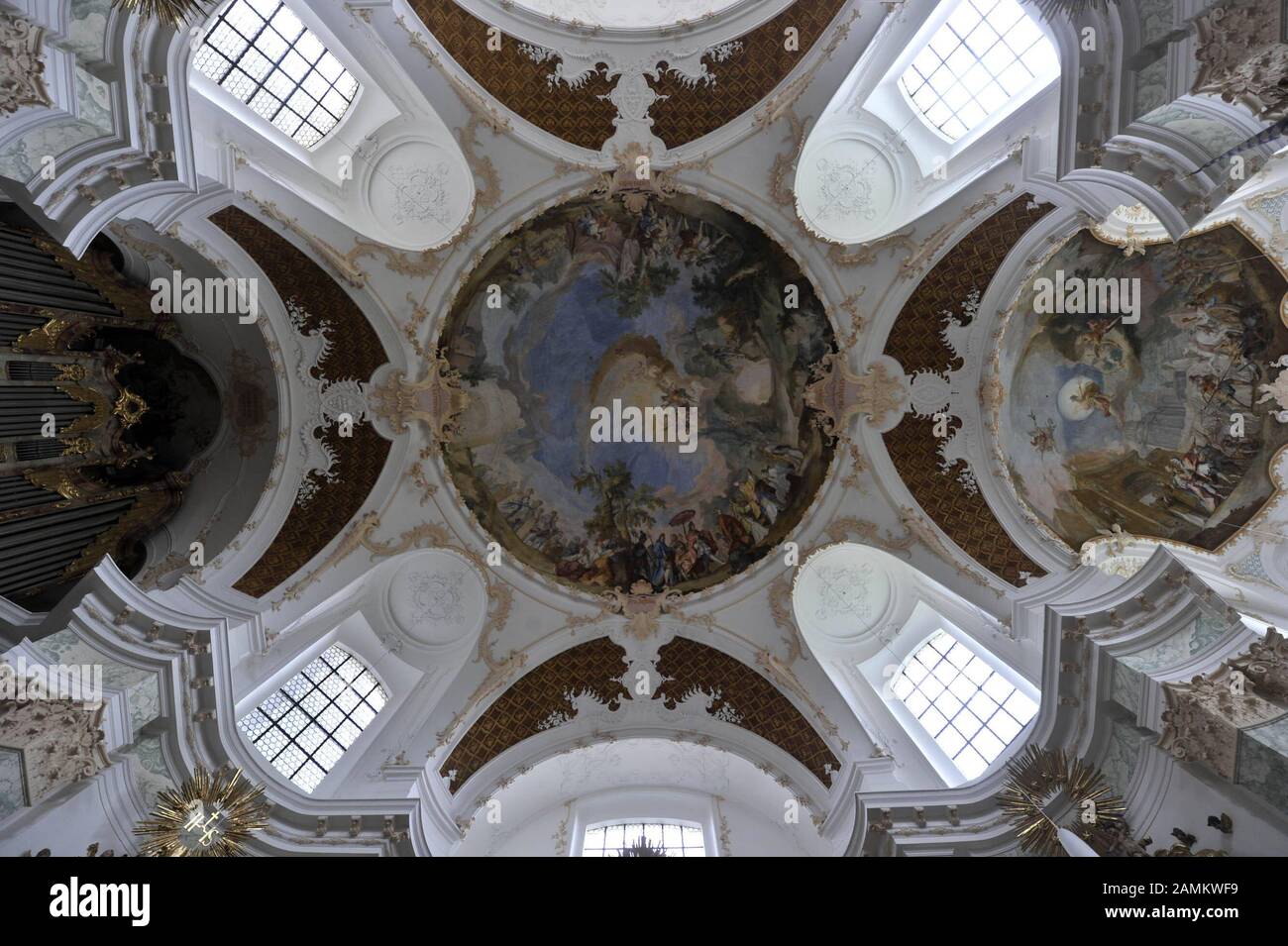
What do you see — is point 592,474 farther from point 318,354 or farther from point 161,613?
point 161,613

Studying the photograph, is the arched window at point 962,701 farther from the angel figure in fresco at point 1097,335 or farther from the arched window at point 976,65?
the arched window at point 976,65

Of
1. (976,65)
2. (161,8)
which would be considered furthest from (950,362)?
(161,8)

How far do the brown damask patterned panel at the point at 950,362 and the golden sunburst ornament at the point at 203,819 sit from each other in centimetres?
1140

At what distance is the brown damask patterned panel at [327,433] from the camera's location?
1330cm

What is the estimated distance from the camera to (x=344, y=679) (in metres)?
13.9

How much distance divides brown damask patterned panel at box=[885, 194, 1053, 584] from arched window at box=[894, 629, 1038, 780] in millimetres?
1591

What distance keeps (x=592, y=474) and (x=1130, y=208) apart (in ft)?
33.0

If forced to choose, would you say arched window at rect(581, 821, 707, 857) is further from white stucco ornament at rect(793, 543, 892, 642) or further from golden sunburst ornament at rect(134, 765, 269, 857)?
Answer: golden sunburst ornament at rect(134, 765, 269, 857)

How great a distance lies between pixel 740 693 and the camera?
14.7 m

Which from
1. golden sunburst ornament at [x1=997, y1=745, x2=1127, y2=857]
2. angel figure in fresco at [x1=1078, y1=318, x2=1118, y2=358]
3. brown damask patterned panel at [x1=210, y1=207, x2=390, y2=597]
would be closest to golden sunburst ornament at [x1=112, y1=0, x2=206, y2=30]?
brown damask patterned panel at [x1=210, y1=207, x2=390, y2=597]

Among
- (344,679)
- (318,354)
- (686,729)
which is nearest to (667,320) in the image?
(318,354)

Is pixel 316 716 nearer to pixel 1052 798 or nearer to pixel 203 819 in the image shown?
pixel 203 819

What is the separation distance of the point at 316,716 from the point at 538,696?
3805 mm

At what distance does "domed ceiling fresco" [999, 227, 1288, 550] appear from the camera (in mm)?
11727
